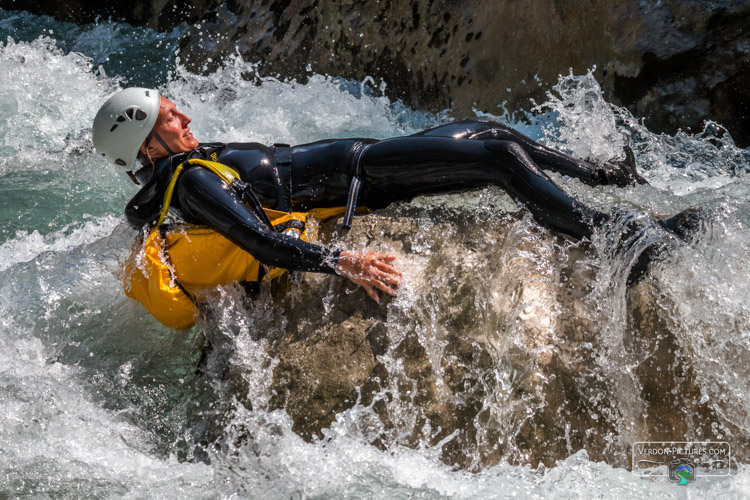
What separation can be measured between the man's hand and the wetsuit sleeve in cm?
5

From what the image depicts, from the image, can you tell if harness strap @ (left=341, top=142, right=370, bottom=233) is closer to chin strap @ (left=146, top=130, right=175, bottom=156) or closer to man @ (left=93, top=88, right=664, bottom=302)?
man @ (left=93, top=88, right=664, bottom=302)

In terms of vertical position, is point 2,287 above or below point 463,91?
below

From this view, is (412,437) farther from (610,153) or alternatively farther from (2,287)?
(2,287)

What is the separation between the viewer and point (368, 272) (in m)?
3.56

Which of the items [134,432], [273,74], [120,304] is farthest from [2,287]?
[273,74]

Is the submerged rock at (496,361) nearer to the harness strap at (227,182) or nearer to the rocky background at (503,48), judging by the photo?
the harness strap at (227,182)

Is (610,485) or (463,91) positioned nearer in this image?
(610,485)

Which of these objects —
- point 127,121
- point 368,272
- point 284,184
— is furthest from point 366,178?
point 127,121

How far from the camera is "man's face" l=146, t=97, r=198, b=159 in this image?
158 inches

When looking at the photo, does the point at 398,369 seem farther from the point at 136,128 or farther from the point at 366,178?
the point at 136,128

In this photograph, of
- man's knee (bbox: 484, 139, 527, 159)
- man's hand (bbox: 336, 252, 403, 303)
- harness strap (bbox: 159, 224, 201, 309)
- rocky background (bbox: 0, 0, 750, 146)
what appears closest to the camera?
man's hand (bbox: 336, 252, 403, 303)

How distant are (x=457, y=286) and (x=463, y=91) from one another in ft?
12.9

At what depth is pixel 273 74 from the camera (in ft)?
26.6

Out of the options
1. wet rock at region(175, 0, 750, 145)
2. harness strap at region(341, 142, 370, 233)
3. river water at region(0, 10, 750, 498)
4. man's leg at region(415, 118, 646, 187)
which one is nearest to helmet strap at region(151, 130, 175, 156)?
river water at region(0, 10, 750, 498)
